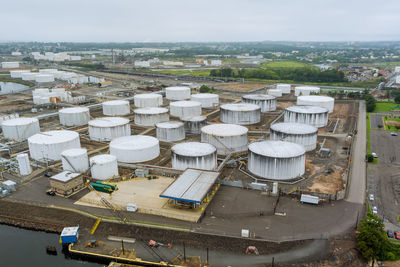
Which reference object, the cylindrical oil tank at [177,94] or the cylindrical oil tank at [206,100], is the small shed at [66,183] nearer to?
the cylindrical oil tank at [206,100]

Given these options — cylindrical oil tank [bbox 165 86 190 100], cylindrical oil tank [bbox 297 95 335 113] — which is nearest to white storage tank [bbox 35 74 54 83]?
cylindrical oil tank [bbox 165 86 190 100]

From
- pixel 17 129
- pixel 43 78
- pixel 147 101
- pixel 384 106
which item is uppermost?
pixel 43 78

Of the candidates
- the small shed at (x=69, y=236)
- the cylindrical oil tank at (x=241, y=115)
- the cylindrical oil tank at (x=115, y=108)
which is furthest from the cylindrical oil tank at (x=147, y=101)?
the small shed at (x=69, y=236)

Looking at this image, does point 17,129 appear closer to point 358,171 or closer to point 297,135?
point 297,135

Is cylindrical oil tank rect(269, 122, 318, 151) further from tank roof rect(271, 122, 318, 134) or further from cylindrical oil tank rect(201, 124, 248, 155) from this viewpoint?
cylindrical oil tank rect(201, 124, 248, 155)

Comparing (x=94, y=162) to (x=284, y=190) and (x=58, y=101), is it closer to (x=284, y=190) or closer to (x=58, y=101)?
(x=284, y=190)

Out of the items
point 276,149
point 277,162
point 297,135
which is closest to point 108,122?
point 276,149

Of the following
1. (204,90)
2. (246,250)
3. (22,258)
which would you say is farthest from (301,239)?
(204,90)
